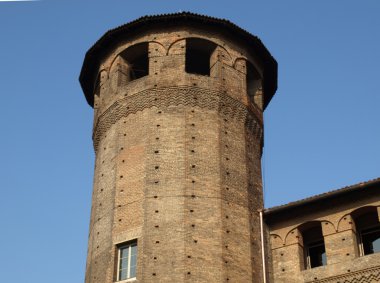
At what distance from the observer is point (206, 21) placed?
2319 cm

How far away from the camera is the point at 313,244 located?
797 inches

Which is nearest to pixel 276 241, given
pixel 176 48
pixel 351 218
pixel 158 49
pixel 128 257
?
pixel 351 218

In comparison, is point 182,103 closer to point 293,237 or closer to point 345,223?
point 293,237

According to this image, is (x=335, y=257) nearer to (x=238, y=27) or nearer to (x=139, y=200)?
(x=139, y=200)

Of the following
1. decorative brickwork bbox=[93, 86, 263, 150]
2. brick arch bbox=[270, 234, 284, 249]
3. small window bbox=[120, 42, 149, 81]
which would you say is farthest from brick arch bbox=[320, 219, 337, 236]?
small window bbox=[120, 42, 149, 81]

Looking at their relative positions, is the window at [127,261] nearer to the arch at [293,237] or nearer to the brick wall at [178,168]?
the brick wall at [178,168]

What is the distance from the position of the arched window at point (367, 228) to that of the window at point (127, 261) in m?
5.93

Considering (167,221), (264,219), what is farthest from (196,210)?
(264,219)

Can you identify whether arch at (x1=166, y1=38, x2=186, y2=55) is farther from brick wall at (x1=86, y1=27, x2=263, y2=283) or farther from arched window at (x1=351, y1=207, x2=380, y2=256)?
arched window at (x1=351, y1=207, x2=380, y2=256)

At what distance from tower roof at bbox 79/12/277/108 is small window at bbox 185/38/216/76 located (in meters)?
0.53

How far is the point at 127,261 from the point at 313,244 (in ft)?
16.9

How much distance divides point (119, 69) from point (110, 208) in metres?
5.05

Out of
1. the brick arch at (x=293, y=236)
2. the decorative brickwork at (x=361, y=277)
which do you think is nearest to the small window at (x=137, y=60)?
the brick arch at (x=293, y=236)

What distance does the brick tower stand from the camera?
19.1 metres
